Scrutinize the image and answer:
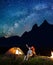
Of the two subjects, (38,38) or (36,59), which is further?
(38,38)

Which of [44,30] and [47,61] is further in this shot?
[44,30]

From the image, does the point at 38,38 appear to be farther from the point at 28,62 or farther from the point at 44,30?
the point at 28,62

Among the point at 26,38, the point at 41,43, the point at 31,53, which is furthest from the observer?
the point at 26,38

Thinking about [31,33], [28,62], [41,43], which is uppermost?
[31,33]

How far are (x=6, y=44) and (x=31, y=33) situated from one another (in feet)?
22.8

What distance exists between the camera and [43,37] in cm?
4741

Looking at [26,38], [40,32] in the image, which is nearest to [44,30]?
[40,32]

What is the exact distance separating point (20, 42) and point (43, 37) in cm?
592

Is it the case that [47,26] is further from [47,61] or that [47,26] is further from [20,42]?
[47,61]

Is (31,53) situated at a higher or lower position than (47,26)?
lower

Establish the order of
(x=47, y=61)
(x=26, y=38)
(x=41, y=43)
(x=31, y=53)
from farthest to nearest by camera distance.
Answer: (x=26, y=38), (x=41, y=43), (x=31, y=53), (x=47, y=61)

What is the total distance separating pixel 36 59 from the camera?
20516mm

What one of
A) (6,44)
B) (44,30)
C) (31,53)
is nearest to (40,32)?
(44,30)

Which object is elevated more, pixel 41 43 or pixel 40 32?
pixel 40 32
